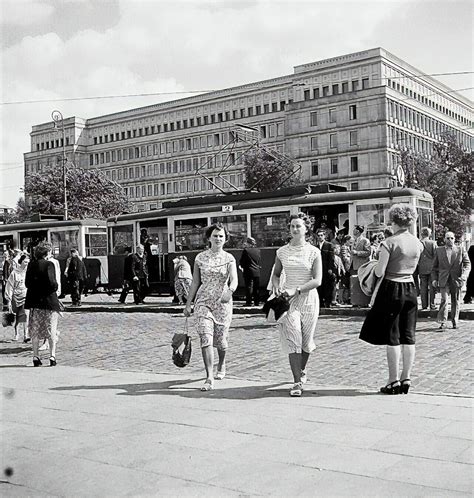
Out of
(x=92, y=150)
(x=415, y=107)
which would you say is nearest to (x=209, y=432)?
(x=415, y=107)

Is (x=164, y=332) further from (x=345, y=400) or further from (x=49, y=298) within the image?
(x=345, y=400)

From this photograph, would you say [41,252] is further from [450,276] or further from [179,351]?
[450,276]

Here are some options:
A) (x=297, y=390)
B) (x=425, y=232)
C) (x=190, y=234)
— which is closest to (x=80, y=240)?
(x=190, y=234)

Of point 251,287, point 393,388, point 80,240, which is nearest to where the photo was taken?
point 393,388

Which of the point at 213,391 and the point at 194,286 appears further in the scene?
the point at 194,286

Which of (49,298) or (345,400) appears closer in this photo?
(345,400)

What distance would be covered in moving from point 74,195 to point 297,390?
55.1 m

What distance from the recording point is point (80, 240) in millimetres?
29453

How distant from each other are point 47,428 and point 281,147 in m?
89.7

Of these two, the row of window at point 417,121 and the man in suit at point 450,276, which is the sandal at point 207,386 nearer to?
the man in suit at point 450,276

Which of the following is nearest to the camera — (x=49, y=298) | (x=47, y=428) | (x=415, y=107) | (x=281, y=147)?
(x=47, y=428)

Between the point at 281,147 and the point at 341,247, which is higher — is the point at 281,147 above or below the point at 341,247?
above

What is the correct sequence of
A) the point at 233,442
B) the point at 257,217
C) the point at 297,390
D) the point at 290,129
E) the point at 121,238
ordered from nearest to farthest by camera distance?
the point at 233,442
the point at 297,390
the point at 257,217
the point at 121,238
the point at 290,129

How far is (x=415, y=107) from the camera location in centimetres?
8512
